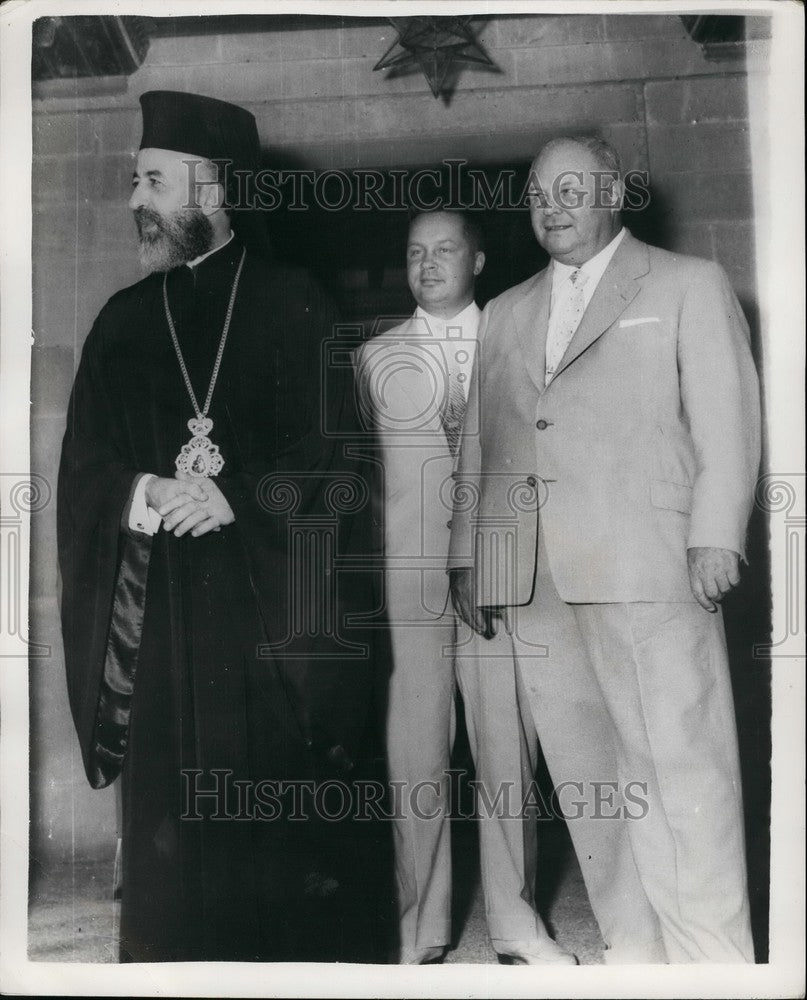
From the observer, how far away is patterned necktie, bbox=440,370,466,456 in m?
3.30

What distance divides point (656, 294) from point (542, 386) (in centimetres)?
39

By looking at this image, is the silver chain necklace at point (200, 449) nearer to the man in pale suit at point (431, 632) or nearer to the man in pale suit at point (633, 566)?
the man in pale suit at point (431, 632)

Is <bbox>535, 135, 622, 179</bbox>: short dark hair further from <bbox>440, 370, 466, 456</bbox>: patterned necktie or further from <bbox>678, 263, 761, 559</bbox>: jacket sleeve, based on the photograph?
<bbox>440, 370, 466, 456</bbox>: patterned necktie

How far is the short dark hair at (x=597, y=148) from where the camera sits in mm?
3332

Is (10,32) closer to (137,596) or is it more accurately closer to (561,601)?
(137,596)

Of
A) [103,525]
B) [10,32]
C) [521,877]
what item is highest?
[10,32]

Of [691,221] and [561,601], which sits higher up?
[691,221]

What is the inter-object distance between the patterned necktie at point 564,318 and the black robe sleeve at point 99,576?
1.20 metres

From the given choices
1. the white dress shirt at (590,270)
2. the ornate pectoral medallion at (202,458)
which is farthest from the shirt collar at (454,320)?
the ornate pectoral medallion at (202,458)

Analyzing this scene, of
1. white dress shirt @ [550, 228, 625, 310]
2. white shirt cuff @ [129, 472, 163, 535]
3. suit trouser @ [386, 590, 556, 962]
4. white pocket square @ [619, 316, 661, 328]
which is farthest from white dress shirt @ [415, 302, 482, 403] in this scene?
white shirt cuff @ [129, 472, 163, 535]

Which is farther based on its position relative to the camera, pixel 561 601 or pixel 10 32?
pixel 10 32

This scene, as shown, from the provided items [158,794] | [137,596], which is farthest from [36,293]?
[158,794]

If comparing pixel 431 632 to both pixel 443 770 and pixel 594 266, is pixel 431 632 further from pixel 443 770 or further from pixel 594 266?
pixel 594 266

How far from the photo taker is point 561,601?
3213 millimetres
